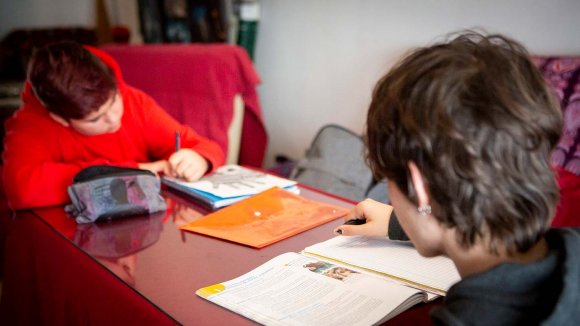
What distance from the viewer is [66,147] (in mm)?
1426

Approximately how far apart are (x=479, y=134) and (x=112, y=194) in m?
0.85

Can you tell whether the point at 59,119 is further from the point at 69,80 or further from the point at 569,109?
the point at 569,109

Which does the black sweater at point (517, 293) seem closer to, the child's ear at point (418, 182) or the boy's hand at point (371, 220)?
the child's ear at point (418, 182)

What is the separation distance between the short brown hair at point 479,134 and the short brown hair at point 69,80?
0.86 metres

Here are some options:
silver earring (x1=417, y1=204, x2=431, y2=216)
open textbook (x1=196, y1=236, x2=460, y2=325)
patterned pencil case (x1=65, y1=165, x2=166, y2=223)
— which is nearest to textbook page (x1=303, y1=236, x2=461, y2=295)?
open textbook (x1=196, y1=236, x2=460, y2=325)

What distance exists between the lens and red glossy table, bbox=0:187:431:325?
81 cm

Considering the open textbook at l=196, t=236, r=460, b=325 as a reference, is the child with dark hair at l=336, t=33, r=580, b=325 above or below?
above

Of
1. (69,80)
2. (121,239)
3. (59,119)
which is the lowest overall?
(121,239)

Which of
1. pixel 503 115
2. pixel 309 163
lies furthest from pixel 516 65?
pixel 309 163

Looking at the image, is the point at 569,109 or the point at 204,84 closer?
the point at 569,109

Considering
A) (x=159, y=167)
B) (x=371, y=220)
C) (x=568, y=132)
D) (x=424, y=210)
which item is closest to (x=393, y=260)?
(x=371, y=220)

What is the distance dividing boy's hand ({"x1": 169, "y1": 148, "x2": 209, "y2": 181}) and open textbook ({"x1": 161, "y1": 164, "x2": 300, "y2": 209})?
2 centimetres

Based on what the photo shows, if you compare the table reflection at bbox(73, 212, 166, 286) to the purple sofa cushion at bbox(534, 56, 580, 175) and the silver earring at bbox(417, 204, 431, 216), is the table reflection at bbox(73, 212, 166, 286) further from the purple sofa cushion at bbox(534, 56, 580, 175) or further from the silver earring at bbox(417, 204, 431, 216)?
the purple sofa cushion at bbox(534, 56, 580, 175)

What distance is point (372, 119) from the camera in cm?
66
